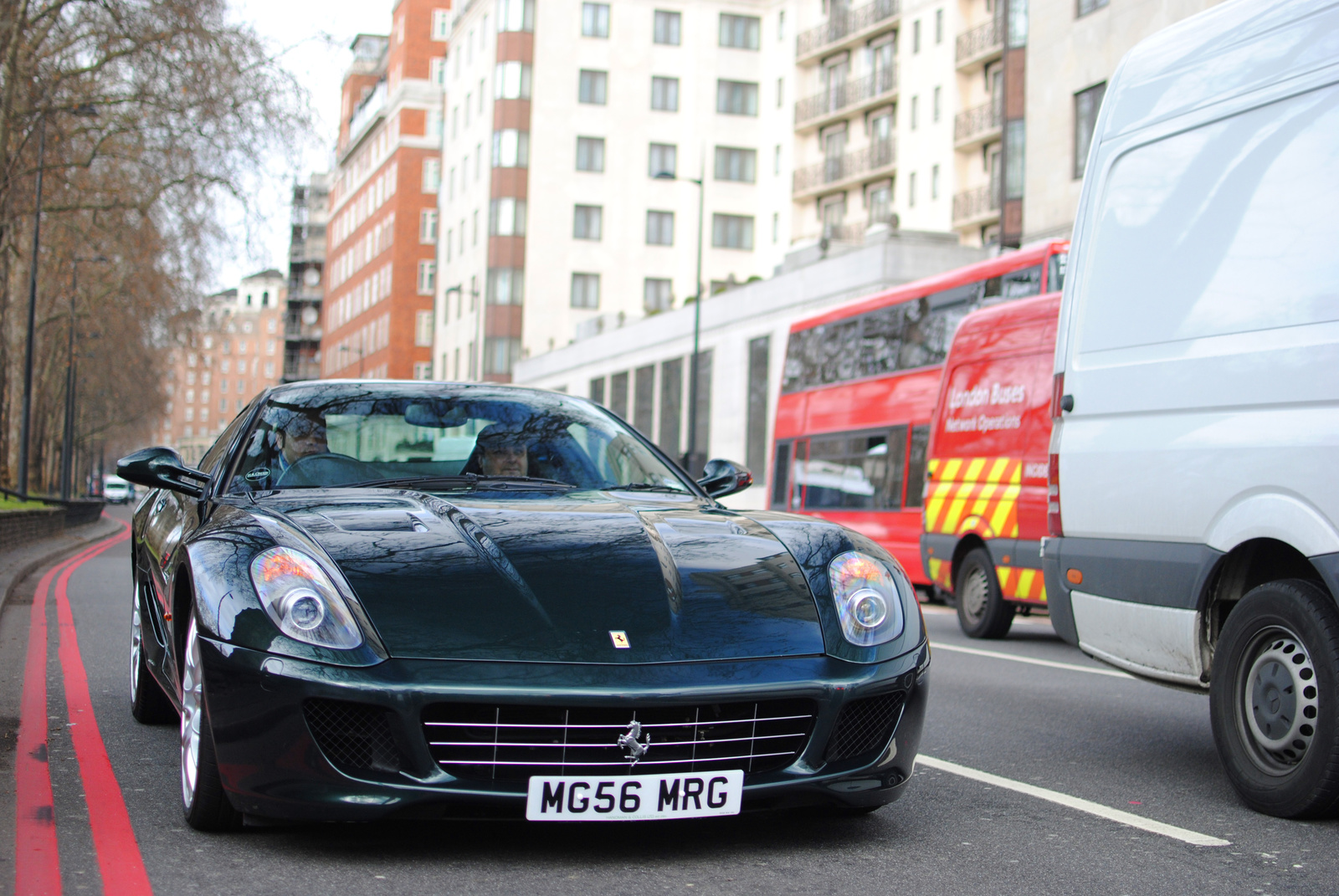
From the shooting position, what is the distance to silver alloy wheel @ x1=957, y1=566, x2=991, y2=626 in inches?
535

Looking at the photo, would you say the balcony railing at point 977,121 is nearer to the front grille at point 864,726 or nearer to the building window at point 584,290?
the building window at point 584,290

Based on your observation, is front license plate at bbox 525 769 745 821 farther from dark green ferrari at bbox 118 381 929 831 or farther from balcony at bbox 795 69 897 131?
balcony at bbox 795 69 897 131

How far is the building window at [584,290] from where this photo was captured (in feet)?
217

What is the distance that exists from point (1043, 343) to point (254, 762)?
10.1 m

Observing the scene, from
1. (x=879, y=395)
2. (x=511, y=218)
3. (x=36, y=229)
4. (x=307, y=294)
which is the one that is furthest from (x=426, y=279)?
(x=879, y=395)

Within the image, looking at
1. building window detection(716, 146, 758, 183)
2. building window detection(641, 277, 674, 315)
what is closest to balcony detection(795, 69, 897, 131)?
building window detection(716, 146, 758, 183)

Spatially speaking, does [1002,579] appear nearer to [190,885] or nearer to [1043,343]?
[1043,343]

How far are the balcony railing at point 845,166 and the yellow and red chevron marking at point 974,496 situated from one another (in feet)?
135

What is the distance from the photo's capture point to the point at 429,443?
209 inches

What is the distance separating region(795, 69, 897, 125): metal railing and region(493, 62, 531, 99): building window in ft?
42.1

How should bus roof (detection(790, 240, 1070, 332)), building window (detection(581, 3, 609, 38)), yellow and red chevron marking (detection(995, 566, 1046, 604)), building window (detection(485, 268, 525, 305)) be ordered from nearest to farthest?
yellow and red chevron marking (detection(995, 566, 1046, 604)), bus roof (detection(790, 240, 1070, 332)), building window (detection(485, 268, 525, 305)), building window (detection(581, 3, 609, 38))

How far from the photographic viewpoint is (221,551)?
14.0 feet

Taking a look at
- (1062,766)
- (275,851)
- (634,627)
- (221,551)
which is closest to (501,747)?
(634,627)

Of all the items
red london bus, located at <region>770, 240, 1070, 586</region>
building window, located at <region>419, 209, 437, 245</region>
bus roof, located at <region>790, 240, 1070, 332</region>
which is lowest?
red london bus, located at <region>770, 240, 1070, 586</region>
